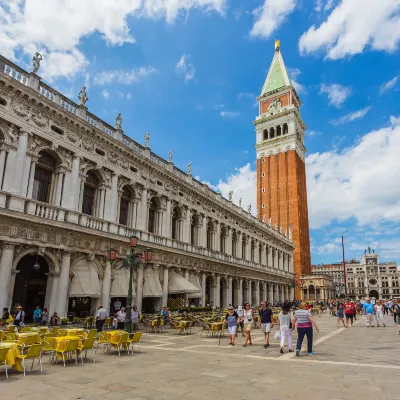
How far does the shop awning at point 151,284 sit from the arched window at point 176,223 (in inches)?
214

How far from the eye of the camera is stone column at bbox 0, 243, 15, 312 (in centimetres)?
1574

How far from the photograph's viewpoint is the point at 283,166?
232 feet

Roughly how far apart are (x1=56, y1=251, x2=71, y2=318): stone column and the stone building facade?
0.17 feet

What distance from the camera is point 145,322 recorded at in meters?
20.2

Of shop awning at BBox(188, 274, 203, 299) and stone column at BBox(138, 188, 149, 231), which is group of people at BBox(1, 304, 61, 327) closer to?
stone column at BBox(138, 188, 149, 231)

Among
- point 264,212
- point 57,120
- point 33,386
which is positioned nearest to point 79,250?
point 57,120

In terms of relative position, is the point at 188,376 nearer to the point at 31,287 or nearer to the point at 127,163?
the point at 31,287

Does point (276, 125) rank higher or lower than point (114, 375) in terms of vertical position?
higher

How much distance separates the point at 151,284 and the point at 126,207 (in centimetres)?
586

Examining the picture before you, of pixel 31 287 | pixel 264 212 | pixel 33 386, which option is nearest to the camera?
pixel 33 386

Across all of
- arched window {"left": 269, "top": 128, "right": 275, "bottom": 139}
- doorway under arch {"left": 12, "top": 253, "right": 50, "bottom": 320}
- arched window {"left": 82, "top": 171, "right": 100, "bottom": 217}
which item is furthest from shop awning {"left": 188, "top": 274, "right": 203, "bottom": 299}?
arched window {"left": 269, "top": 128, "right": 275, "bottom": 139}

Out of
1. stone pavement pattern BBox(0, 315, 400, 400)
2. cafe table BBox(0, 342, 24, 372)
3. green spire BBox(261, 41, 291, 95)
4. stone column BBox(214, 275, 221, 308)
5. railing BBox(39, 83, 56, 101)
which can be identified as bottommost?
stone pavement pattern BBox(0, 315, 400, 400)

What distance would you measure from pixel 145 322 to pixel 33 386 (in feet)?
43.5

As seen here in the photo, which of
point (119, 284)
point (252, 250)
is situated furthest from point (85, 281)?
point (252, 250)
